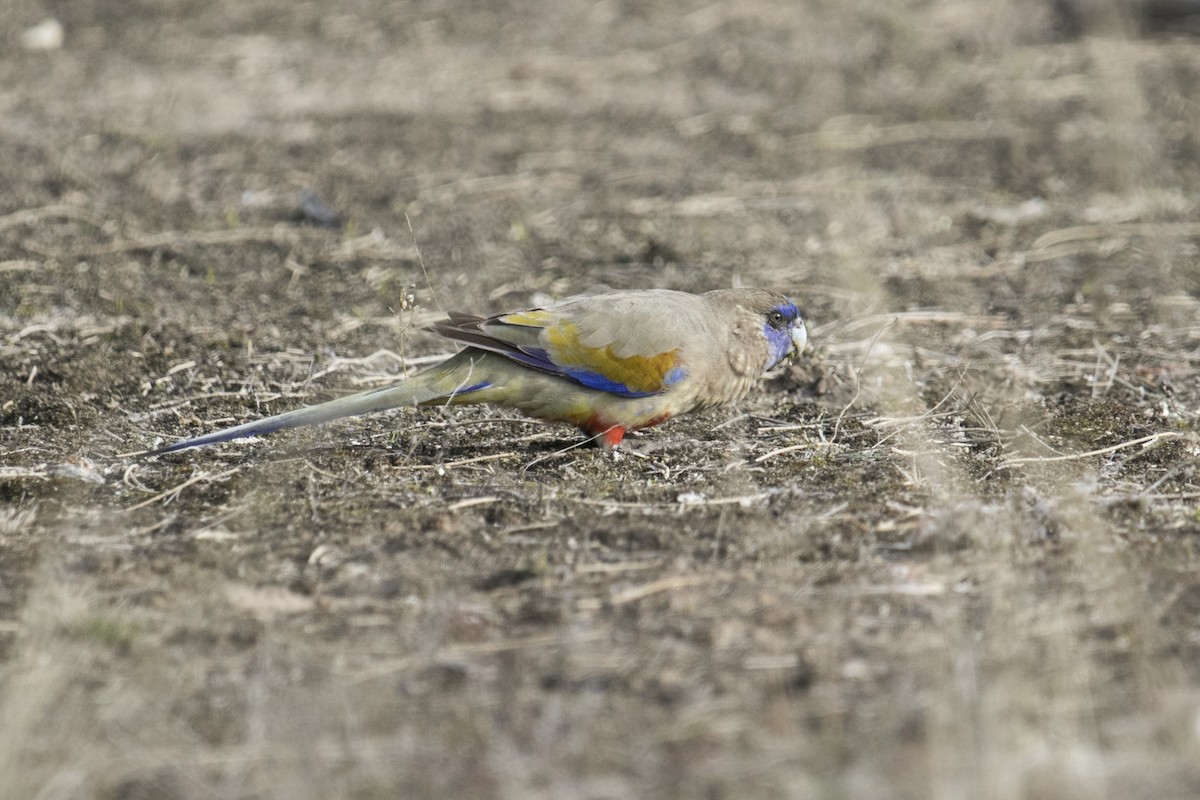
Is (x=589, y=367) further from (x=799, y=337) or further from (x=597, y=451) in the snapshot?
(x=799, y=337)

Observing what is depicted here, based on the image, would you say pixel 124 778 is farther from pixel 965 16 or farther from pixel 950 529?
pixel 965 16

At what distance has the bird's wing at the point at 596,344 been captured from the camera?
16.5 ft

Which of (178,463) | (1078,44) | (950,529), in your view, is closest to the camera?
(950,529)

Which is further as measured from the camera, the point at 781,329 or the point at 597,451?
the point at 781,329

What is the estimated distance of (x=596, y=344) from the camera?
5.07 m

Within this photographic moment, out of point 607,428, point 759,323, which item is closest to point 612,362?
point 607,428

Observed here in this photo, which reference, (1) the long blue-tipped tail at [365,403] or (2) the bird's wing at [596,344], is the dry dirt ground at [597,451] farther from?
(2) the bird's wing at [596,344]

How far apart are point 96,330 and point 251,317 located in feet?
2.42

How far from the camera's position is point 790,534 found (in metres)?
4.41

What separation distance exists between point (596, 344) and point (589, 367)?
10cm

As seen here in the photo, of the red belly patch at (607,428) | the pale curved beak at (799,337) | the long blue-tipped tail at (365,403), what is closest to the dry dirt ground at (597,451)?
the red belly patch at (607,428)

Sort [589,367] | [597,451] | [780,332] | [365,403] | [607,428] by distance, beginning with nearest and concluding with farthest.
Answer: [365,403], [589,367], [607,428], [597,451], [780,332]

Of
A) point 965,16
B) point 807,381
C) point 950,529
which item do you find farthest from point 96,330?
point 965,16

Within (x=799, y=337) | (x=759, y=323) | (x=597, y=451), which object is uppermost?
(x=759, y=323)
